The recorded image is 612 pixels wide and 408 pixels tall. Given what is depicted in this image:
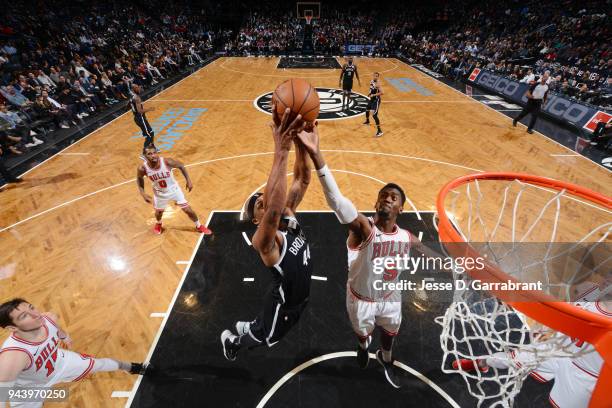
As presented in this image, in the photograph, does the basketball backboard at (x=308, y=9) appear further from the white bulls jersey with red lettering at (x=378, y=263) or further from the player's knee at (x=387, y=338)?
the player's knee at (x=387, y=338)

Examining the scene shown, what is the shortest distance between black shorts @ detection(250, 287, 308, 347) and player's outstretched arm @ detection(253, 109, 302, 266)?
82 cm

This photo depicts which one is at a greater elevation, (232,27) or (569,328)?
(569,328)

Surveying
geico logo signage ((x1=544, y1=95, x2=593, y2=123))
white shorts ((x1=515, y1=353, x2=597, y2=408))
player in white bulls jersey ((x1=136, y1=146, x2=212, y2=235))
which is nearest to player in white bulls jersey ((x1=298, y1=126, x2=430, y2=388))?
white shorts ((x1=515, y1=353, x2=597, y2=408))

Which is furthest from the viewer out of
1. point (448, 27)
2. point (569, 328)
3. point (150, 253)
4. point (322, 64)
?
point (448, 27)

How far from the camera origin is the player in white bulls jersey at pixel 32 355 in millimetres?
2348

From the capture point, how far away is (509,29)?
70.2ft

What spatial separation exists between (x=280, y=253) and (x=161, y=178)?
332cm

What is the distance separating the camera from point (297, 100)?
7.13 feet

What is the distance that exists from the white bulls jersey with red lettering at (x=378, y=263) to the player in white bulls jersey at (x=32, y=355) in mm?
2554

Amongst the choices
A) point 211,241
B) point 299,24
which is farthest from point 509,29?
point 211,241

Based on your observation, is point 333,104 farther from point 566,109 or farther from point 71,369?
point 71,369

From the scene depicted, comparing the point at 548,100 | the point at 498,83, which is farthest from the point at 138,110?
the point at 498,83

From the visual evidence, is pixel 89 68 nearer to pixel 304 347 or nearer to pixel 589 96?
pixel 304 347

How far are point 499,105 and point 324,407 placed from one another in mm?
13295
